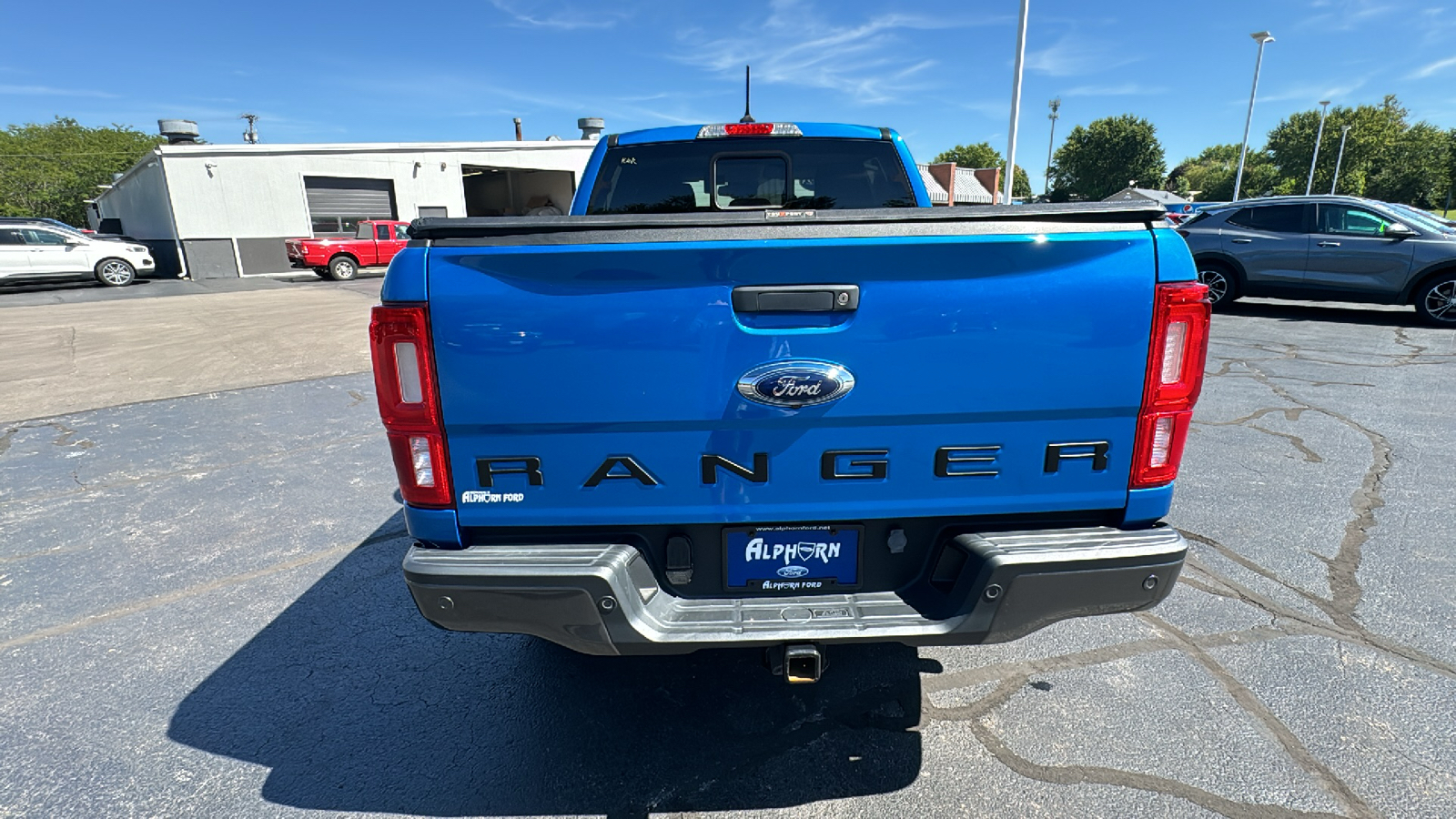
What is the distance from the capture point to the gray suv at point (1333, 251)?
9.75m

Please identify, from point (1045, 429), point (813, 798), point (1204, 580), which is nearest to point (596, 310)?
point (1045, 429)

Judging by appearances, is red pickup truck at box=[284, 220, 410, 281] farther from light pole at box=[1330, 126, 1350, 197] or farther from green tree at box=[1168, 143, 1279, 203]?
light pole at box=[1330, 126, 1350, 197]

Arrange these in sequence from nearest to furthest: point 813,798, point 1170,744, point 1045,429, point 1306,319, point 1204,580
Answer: point 1045,429, point 813,798, point 1170,744, point 1204,580, point 1306,319

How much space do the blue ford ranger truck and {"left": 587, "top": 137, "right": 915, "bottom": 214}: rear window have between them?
6.30ft

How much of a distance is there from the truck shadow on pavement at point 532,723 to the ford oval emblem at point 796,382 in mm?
1281

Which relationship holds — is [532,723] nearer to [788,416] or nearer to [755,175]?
[788,416]

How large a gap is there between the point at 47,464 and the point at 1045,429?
687 cm

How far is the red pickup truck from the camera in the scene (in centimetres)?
2116

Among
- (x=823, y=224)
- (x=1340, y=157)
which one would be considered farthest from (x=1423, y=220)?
(x=1340, y=157)

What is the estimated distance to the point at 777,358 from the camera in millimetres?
1909

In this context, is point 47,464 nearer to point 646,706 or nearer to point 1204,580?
point 646,706

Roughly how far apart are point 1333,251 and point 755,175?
10405mm

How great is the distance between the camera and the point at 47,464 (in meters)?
5.40

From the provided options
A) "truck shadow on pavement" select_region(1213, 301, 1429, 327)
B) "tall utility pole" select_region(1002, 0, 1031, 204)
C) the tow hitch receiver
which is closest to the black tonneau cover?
the tow hitch receiver
